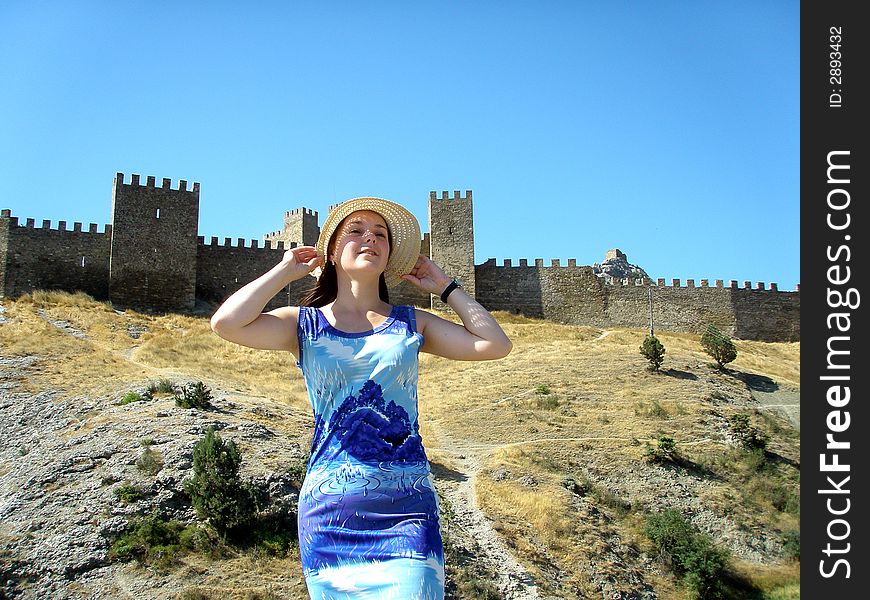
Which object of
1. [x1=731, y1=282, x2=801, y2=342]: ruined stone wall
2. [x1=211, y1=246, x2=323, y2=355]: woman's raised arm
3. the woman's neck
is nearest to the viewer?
[x1=211, y1=246, x2=323, y2=355]: woman's raised arm

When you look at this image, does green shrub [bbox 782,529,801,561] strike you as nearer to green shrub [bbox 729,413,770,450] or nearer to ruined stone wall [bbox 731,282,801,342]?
green shrub [bbox 729,413,770,450]

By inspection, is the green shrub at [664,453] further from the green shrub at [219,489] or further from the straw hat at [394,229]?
the straw hat at [394,229]

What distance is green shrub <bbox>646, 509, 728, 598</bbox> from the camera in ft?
49.5

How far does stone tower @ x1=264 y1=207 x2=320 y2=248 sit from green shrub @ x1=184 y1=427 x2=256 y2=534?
2841cm

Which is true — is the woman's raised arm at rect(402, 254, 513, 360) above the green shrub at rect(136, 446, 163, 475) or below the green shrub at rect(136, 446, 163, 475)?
above

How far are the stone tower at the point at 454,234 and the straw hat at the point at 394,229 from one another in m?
35.0

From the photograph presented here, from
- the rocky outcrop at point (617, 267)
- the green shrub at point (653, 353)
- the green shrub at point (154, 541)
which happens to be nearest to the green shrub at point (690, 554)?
the green shrub at point (154, 541)

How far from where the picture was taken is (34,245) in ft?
113

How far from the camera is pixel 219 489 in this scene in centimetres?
1373

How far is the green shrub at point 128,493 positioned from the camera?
1382 cm

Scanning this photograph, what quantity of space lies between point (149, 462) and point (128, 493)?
1.05 metres

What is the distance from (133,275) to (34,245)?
13.6 ft

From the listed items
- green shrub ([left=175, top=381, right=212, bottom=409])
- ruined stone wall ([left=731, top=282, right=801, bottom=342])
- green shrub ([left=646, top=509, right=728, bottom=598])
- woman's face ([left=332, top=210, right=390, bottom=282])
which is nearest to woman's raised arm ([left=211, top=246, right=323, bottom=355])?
woman's face ([left=332, top=210, right=390, bottom=282])

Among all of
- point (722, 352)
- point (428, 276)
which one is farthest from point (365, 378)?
point (722, 352)
